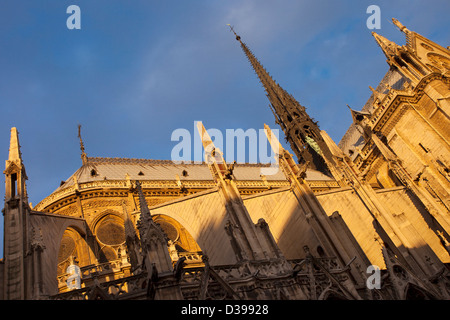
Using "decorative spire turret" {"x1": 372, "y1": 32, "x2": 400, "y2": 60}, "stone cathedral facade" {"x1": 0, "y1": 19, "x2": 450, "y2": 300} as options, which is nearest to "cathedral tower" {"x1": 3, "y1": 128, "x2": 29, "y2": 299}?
"stone cathedral facade" {"x1": 0, "y1": 19, "x2": 450, "y2": 300}

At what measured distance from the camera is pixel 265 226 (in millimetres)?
13422

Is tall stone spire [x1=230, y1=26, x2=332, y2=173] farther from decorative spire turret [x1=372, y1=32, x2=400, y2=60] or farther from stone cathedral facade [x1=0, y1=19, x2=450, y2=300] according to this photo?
decorative spire turret [x1=372, y1=32, x2=400, y2=60]

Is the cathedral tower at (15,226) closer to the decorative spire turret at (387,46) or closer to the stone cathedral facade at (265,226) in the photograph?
the stone cathedral facade at (265,226)

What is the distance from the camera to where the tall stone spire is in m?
38.2

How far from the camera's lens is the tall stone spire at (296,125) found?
38.2 metres

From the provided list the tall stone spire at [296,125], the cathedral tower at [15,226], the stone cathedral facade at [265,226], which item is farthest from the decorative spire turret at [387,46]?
the cathedral tower at [15,226]

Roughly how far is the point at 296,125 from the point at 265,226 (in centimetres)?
2723

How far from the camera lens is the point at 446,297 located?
46.0ft

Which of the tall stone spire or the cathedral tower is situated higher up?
the tall stone spire

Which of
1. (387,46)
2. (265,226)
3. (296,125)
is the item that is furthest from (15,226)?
(296,125)

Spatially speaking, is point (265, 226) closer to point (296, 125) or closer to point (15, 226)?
point (15, 226)

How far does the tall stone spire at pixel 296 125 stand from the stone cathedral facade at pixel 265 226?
6844 mm

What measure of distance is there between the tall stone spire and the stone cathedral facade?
6.84 metres

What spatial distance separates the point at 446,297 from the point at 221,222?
9.01m
